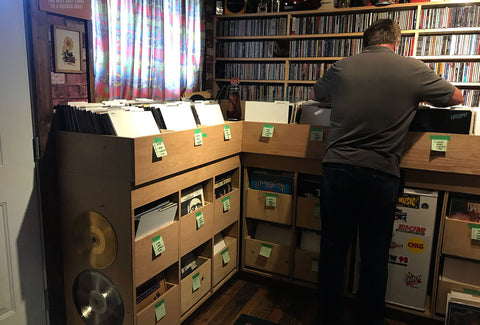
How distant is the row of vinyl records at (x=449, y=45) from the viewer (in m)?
3.50

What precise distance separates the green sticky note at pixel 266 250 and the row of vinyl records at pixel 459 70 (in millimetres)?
2569

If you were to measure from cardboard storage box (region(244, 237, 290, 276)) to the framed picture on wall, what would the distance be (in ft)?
4.65

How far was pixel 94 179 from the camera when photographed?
1.54 meters

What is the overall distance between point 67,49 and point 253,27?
114 inches

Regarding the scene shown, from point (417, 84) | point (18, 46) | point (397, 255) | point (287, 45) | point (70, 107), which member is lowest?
point (397, 255)

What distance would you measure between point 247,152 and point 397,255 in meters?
1.01

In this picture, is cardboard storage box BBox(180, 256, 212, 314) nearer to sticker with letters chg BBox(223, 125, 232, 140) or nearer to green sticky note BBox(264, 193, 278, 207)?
green sticky note BBox(264, 193, 278, 207)

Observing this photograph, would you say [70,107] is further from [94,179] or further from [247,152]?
[247,152]

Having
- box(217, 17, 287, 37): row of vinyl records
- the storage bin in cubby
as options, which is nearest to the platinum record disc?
the storage bin in cubby

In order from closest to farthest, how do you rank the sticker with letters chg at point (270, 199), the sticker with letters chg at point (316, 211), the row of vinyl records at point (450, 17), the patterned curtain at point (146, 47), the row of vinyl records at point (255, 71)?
1. the sticker with letters chg at point (316, 211)
2. the sticker with letters chg at point (270, 199)
3. the patterned curtain at point (146, 47)
4. the row of vinyl records at point (450, 17)
5. the row of vinyl records at point (255, 71)

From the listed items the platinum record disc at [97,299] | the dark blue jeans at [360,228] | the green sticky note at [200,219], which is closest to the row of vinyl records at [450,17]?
the dark blue jeans at [360,228]

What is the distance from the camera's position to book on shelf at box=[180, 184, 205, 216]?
189 centimetres

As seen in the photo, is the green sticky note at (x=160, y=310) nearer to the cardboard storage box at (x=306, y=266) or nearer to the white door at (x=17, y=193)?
the white door at (x=17, y=193)

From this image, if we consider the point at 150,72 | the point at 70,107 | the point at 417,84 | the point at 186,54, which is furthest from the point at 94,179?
the point at 186,54
